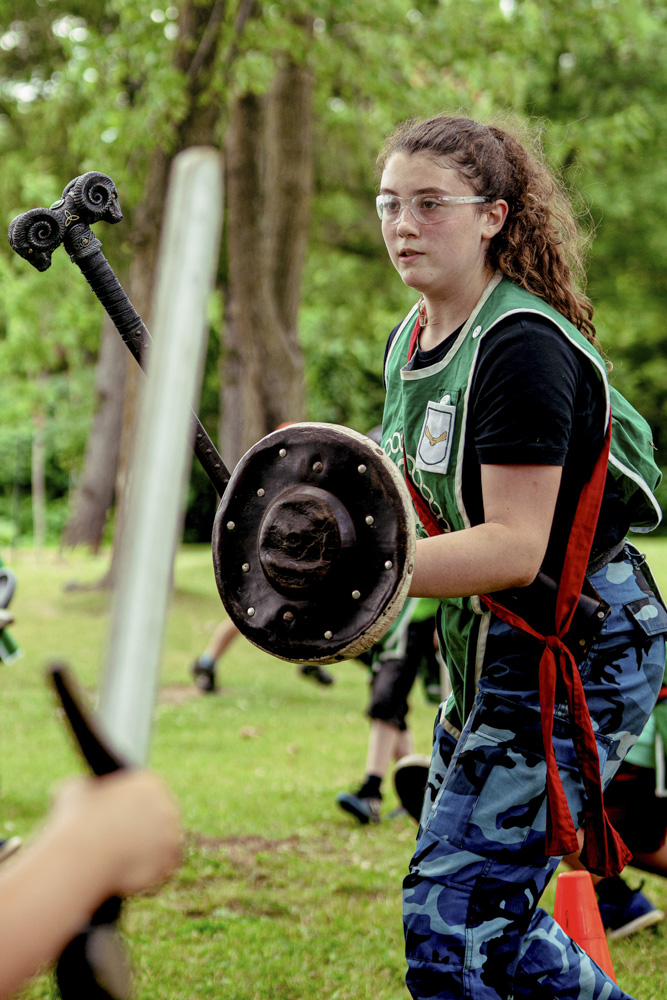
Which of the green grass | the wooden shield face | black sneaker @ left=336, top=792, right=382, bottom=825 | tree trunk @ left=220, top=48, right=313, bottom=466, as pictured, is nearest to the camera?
the wooden shield face

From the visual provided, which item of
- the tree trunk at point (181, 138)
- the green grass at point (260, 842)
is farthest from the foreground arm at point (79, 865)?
the tree trunk at point (181, 138)

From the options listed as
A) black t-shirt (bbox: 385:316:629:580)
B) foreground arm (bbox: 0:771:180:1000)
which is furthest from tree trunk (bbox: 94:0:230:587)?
foreground arm (bbox: 0:771:180:1000)

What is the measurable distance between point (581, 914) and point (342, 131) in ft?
49.4

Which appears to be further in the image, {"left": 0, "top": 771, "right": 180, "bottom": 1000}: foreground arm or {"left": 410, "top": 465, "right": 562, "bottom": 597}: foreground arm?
{"left": 410, "top": 465, "right": 562, "bottom": 597}: foreground arm

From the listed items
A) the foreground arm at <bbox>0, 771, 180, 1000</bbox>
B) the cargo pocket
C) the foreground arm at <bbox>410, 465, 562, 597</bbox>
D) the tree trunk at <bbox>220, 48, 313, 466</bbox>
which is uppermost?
the tree trunk at <bbox>220, 48, 313, 466</bbox>

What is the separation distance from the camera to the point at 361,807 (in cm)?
509

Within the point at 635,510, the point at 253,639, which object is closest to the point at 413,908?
the point at 253,639

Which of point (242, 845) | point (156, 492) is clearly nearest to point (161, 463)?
point (156, 492)

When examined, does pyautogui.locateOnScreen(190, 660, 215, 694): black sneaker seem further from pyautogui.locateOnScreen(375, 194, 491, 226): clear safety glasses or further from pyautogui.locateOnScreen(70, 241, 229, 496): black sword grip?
pyautogui.locateOnScreen(375, 194, 491, 226): clear safety glasses

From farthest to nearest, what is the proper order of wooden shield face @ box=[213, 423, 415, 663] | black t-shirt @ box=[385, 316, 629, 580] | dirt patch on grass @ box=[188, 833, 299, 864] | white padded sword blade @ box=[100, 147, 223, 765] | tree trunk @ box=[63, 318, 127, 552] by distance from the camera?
tree trunk @ box=[63, 318, 127, 552]
dirt patch on grass @ box=[188, 833, 299, 864]
black t-shirt @ box=[385, 316, 629, 580]
wooden shield face @ box=[213, 423, 415, 663]
white padded sword blade @ box=[100, 147, 223, 765]

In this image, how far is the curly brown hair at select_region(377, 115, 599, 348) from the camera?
7.43ft

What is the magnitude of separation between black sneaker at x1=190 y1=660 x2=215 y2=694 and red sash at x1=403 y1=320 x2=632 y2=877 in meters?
6.06

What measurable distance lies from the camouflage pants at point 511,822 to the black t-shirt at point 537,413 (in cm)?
23

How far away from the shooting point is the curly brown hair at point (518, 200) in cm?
226
